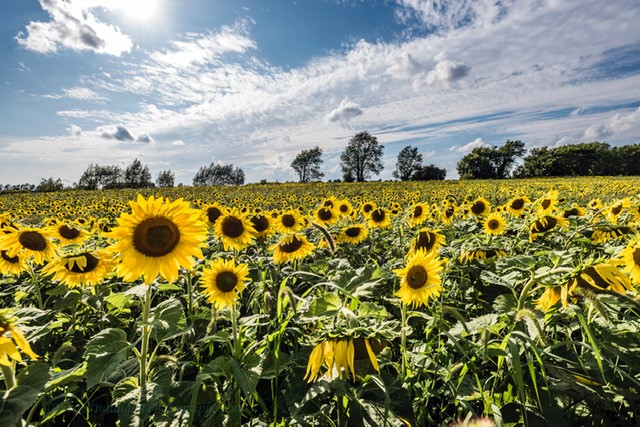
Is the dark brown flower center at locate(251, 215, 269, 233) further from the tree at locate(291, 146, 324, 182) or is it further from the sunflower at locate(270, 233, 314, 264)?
the tree at locate(291, 146, 324, 182)

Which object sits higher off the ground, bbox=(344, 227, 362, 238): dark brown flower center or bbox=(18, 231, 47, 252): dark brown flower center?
bbox=(18, 231, 47, 252): dark brown flower center

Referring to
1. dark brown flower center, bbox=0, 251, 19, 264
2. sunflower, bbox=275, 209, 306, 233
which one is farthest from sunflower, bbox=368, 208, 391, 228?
dark brown flower center, bbox=0, 251, 19, 264

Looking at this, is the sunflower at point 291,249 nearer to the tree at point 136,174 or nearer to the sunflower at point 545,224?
the sunflower at point 545,224

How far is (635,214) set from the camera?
421 centimetres

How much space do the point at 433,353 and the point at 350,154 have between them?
93403 mm

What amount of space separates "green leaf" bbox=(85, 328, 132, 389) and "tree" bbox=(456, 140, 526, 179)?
103m

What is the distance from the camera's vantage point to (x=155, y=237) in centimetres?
213

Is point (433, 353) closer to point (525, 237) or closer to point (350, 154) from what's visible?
point (525, 237)

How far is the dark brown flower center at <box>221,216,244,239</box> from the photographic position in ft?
13.5

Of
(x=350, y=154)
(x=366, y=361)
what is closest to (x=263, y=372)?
(x=366, y=361)

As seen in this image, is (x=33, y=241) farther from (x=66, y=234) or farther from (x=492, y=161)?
(x=492, y=161)

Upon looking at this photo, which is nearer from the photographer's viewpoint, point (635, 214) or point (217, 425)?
point (217, 425)

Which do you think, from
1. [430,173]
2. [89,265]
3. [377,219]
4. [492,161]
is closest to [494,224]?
[377,219]

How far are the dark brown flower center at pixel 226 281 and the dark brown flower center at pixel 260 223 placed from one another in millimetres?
2330
